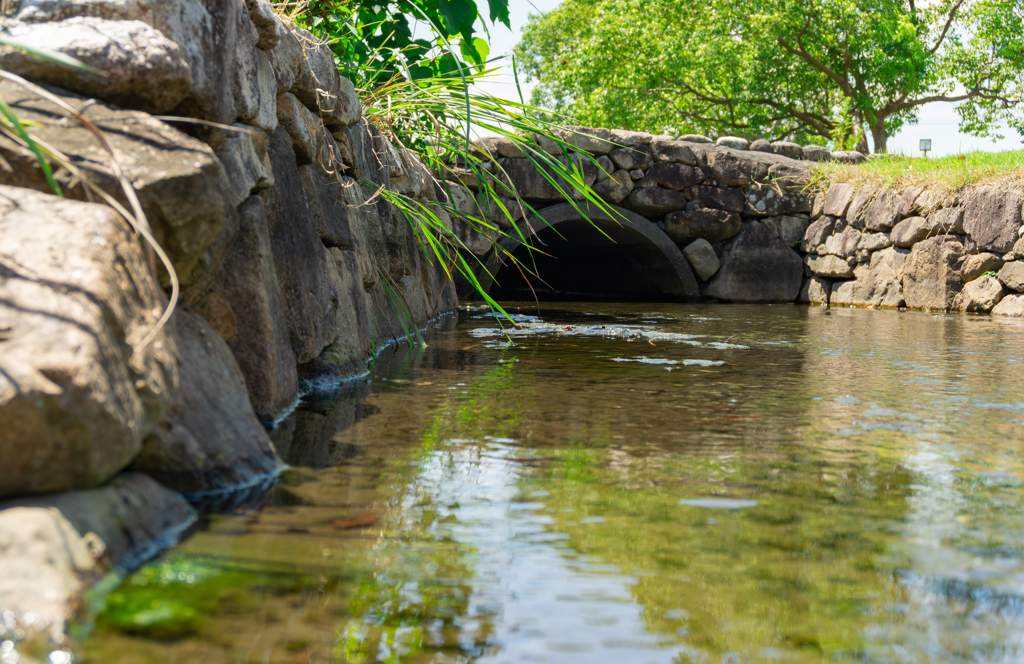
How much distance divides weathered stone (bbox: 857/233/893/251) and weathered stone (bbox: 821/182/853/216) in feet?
→ 1.71

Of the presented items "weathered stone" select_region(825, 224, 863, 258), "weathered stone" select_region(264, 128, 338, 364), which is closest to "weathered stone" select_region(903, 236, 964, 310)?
"weathered stone" select_region(825, 224, 863, 258)

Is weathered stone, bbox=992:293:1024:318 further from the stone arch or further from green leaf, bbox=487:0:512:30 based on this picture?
green leaf, bbox=487:0:512:30

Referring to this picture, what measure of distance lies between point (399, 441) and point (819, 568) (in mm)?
1283

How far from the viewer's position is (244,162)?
2.50 m

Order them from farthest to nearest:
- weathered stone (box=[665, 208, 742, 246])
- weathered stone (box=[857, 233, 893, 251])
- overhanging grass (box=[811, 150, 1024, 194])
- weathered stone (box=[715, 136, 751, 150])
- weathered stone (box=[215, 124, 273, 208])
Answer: weathered stone (box=[715, 136, 751, 150]), weathered stone (box=[665, 208, 742, 246]), weathered stone (box=[857, 233, 893, 251]), overhanging grass (box=[811, 150, 1024, 194]), weathered stone (box=[215, 124, 273, 208])

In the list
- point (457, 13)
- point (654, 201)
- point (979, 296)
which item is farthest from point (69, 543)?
point (654, 201)

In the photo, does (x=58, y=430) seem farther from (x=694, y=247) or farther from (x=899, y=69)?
(x=899, y=69)

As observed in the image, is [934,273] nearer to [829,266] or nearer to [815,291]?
[829,266]

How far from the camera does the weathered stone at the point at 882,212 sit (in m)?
10.1

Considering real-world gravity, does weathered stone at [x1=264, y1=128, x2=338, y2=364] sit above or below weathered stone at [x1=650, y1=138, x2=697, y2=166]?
below

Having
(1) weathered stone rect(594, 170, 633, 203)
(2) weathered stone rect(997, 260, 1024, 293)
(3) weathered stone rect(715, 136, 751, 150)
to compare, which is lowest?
(2) weathered stone rect(997, 260, 1024, 293)

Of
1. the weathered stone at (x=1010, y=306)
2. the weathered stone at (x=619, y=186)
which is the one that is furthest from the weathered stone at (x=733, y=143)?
the weathered stone at (x=1010, y=306)

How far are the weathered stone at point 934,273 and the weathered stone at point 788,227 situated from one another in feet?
5.69

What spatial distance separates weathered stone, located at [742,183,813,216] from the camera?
11242 mm
